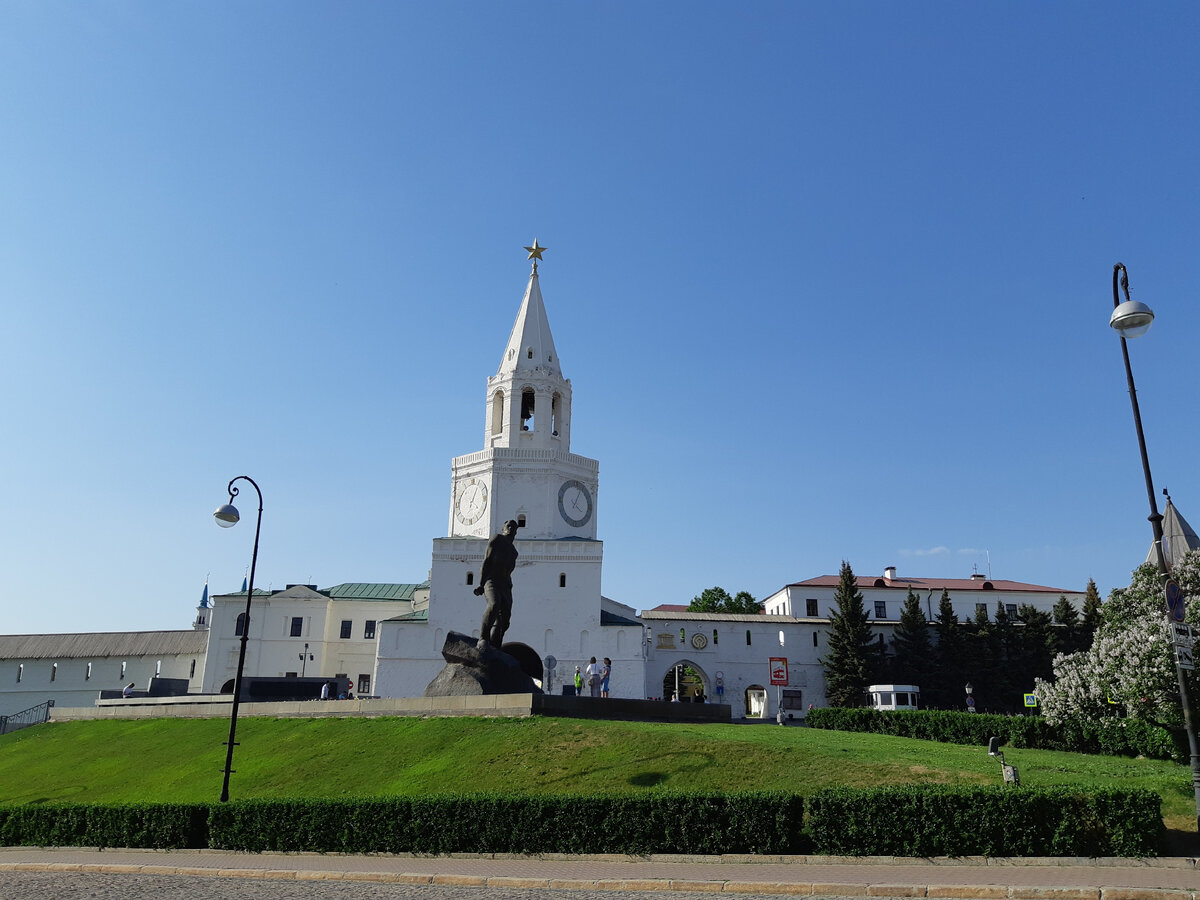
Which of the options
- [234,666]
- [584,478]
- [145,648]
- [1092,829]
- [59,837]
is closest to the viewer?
Result: [1092,829]

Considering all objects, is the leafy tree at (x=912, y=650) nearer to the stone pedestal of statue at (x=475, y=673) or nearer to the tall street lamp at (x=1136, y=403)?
Result: the stone pedestal of statue at (x=475, y=673)

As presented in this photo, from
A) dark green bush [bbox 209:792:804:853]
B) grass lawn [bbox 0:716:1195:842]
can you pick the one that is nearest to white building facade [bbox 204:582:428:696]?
grass lawn [bbox 0:716:1195:842]

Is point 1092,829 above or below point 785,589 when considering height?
below

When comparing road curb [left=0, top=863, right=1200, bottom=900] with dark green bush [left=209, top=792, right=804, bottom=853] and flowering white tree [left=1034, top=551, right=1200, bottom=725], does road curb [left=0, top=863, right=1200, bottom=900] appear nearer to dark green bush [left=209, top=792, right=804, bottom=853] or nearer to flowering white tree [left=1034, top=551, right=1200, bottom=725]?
dark green bush [left=209, top=792, right=804, bottom=853]

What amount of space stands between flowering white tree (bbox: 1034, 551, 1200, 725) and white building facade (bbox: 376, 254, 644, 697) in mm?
24951

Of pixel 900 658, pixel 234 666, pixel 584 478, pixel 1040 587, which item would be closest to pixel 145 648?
pixel 234 666

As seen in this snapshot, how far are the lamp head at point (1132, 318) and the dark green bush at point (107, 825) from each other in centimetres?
1699

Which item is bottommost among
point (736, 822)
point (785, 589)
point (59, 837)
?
point (59, 837)

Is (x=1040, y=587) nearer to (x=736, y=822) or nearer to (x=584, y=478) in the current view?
(x=584, y=478)

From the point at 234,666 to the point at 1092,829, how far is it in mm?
53578

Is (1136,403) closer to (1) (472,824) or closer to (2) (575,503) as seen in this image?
(1) (472,824)

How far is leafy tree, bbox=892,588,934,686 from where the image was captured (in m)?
52.7

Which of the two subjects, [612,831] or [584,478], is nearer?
[612,831]

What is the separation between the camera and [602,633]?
45844mm
